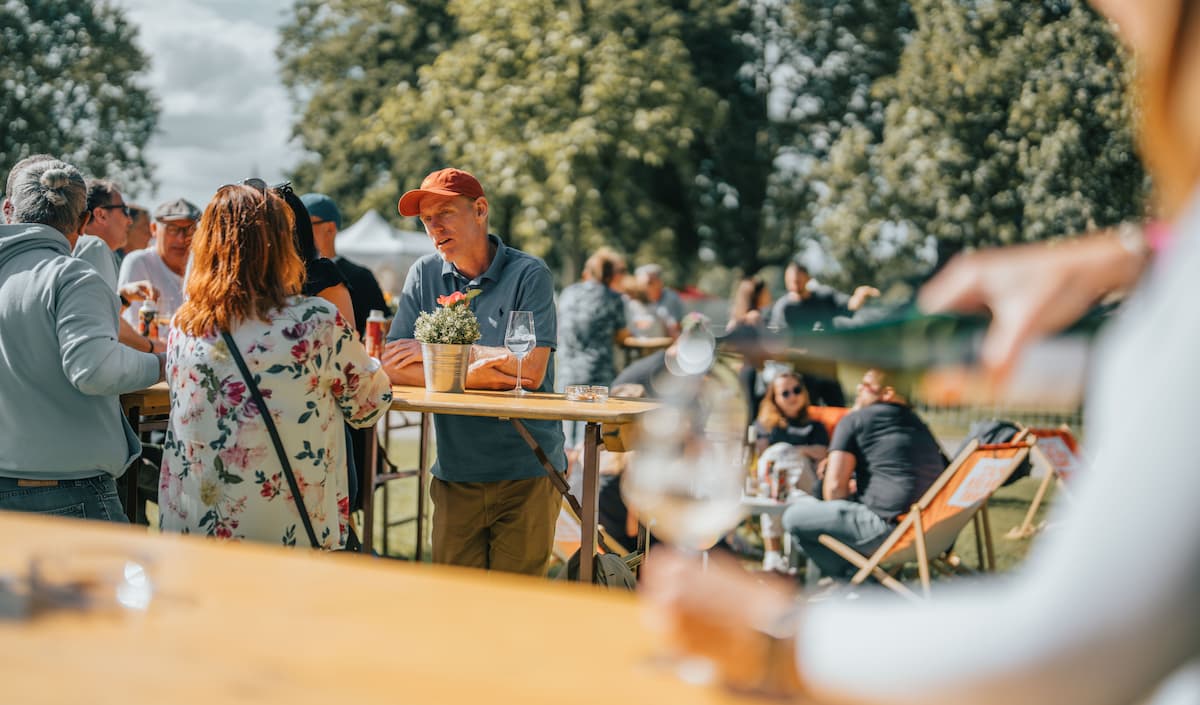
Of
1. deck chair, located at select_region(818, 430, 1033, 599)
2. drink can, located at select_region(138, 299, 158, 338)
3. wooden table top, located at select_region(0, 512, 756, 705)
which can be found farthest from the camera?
deck chair, located at select_region(818, 430, 1033, 599)

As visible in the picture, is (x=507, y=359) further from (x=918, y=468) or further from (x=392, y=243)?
(x=392, y=243)

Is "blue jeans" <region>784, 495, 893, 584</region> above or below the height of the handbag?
below

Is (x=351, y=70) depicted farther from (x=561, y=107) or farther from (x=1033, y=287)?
(x=1033, y=287)

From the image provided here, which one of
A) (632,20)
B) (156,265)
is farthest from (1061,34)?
(156,265)

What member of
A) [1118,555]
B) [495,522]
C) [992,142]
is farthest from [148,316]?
[992,142]

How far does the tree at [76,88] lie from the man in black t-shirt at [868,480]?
28.0 meters

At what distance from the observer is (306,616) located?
1225 millimetres

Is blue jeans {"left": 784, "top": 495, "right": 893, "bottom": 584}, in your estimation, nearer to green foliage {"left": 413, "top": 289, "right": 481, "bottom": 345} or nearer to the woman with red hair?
green foliage {"left": 413, "top": 289, "right": 481, "bottom": 345}

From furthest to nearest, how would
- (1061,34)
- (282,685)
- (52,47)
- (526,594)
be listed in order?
(52,47), (1061,34), (526,594), (282,685)

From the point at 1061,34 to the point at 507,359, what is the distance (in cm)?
2008

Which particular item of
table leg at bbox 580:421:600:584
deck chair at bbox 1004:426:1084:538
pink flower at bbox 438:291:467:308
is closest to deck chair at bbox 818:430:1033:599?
deck chair at bbox 1004:426:1084:538

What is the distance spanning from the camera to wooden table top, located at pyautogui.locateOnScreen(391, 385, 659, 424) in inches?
139

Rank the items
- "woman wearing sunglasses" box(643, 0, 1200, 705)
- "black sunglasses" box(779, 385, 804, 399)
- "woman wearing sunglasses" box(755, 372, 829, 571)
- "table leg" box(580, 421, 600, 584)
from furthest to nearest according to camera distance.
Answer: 1. "black sunglasses" box(779, 385, 804, 399)
2. "woman wearing sunglasses" box(755, 372, 829, 571)
3. "table leg" box(580, 421, 600, 584)
4. "woman wearing sunglasses" box(643, 0, 1200, 705)

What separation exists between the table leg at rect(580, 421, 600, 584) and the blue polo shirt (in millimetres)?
419
